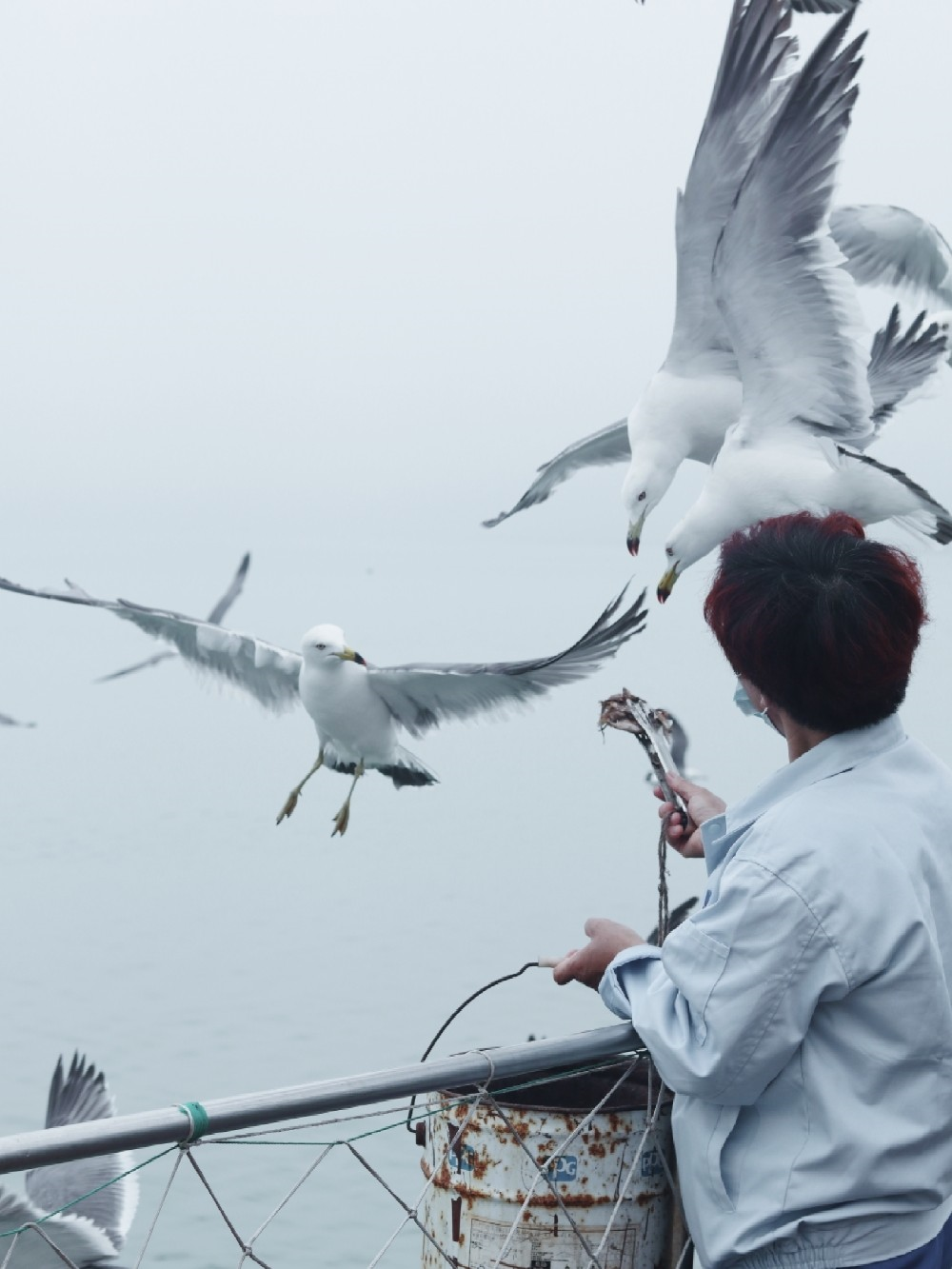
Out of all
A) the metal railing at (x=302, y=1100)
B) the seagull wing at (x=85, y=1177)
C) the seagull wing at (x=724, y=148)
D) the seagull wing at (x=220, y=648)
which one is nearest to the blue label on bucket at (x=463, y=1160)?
the metal railing at (x=302, y=1100)

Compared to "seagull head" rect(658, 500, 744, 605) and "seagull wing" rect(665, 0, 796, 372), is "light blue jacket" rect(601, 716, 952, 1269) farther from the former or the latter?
"seagull wing" rect(665, 0, 796, 372)

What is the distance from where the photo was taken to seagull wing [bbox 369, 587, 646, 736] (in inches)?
113

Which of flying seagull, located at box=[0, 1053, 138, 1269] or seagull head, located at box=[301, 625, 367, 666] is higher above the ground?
seagull head, located at box=[301, 625, 367, 666]

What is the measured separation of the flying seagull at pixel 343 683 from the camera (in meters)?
A: 3.49

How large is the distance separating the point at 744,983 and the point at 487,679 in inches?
97.7

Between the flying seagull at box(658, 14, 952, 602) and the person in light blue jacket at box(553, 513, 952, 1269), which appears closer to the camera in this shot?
the person in light blue jacket at box(553, 513, 952, 1269)

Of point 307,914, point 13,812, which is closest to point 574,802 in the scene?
point 307,914

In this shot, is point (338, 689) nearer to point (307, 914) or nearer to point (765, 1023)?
point (765, 1023)

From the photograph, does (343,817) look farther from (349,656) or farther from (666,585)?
(666,585)

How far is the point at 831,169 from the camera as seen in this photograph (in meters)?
2.70

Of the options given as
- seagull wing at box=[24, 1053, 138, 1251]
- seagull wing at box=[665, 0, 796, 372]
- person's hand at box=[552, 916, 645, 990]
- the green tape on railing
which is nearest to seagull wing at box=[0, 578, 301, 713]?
seagull wing at box=[24, 1053, 138, 1251]

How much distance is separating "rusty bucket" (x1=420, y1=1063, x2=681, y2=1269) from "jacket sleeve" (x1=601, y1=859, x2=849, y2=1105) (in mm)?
333

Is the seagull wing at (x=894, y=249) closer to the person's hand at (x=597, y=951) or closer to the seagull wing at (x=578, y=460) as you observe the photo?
the seagull wing at (x=578, y=460)

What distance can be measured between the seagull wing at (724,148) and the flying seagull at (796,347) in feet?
0.37
